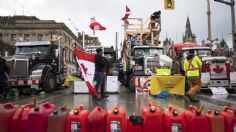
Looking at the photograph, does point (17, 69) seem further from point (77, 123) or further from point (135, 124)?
point (135, 124)

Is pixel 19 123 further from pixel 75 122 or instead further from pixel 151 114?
pixel 151 114

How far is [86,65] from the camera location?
1168 centimetres

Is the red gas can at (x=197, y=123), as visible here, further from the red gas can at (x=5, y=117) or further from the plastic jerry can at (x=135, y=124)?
the red gas can at (x=5, y=117)

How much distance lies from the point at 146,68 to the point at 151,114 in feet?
44.2

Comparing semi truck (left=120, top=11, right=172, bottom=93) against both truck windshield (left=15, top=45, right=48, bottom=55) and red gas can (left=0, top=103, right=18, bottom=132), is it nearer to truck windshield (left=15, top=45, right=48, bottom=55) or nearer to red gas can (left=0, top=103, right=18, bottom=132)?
truck windshield (left=15, top=45, right=48, bottom=55)

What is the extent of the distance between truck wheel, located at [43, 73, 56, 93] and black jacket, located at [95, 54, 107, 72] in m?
6.25

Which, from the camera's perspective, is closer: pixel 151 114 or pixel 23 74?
pixel 151 114

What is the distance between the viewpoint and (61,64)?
71.4ft

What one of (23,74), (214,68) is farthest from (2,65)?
(214,68)

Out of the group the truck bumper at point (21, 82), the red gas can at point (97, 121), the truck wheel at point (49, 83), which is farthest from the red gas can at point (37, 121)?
the truck wheel at point (49, 83)

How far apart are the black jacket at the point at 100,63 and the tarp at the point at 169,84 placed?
2.99 metres

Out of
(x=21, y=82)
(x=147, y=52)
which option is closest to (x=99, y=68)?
(x=21, y=82)

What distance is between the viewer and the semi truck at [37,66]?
17.5m

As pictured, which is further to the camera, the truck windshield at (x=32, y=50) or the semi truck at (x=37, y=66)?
the truck windshield at (x=32, y=50)
